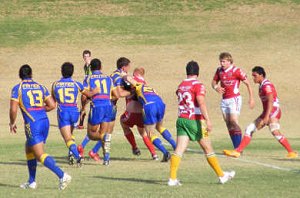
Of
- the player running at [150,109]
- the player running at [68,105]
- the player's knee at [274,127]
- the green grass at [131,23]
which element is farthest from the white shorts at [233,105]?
the green grass at [131,23]

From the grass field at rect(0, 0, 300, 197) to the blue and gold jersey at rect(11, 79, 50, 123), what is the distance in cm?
121

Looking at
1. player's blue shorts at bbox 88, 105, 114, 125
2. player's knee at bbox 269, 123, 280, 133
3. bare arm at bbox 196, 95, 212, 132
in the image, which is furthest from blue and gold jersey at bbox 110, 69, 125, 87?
bare arm at bbox 196, 95, 212, 132

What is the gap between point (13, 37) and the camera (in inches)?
2025

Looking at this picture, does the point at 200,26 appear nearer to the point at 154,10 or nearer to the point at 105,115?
the point at 154,10

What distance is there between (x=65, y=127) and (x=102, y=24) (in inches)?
1421

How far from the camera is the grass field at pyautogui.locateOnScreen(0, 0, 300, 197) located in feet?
51.9

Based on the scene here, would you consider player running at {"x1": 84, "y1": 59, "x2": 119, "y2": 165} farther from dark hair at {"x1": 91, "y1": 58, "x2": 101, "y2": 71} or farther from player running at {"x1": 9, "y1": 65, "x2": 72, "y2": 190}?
player running at {"x1": 9, "y1": 65, "x2": 72, "y2": 190}

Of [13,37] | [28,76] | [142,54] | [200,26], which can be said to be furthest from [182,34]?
[28,76]

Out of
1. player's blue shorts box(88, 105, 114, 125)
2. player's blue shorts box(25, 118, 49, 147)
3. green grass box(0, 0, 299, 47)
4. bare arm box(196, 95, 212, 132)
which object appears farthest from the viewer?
green grass box(0, 0, 299, 47)

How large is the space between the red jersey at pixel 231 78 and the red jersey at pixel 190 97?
5.24 metres

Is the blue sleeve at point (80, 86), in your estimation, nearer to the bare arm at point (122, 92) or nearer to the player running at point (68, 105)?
the player running at point (68, 105)

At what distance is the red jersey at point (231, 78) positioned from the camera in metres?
20.4

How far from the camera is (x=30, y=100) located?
50.2ft

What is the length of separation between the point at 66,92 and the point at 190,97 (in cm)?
371
